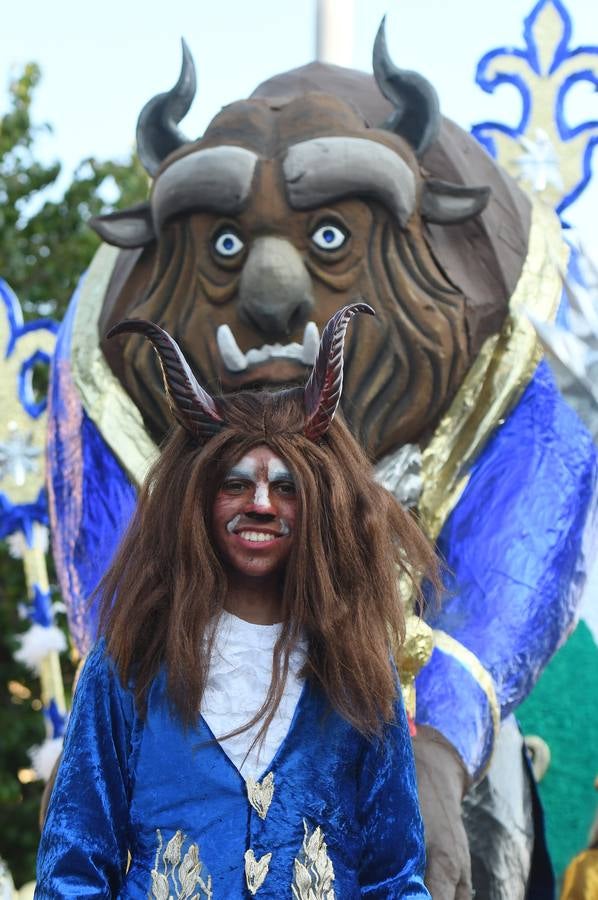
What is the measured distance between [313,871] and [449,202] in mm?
1839

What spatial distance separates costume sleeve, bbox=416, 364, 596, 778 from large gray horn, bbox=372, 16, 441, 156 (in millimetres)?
576

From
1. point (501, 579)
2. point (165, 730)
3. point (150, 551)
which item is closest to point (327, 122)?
point (501, 579)

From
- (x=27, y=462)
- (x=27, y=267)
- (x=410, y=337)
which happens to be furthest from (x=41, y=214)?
(x=410, y=337)

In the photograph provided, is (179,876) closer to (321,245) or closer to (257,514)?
(257,514)

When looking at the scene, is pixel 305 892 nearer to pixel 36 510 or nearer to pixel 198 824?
pixel 198 824

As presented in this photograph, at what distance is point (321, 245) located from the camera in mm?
3445

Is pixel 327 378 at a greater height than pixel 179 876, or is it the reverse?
pixel 327 378

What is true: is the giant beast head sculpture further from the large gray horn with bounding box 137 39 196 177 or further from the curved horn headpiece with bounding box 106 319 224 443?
the curved horn headpiece with bounding box 106 319 224 443

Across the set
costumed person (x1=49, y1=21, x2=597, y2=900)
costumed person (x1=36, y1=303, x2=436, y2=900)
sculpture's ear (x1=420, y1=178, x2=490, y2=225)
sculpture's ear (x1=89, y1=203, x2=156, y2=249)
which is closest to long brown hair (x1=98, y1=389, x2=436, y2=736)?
costumed person (x1=36, y1=303, x2=436, y2=900)

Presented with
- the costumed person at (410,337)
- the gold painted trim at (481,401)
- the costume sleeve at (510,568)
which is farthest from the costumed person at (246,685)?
the gold painted trim at (481,401)

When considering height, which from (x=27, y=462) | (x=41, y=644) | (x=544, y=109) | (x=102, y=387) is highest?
(x=544, y=109)

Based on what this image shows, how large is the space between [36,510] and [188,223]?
2.69 m

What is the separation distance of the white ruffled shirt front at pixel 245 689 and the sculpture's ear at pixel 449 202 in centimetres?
156

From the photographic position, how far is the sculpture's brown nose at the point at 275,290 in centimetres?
334
